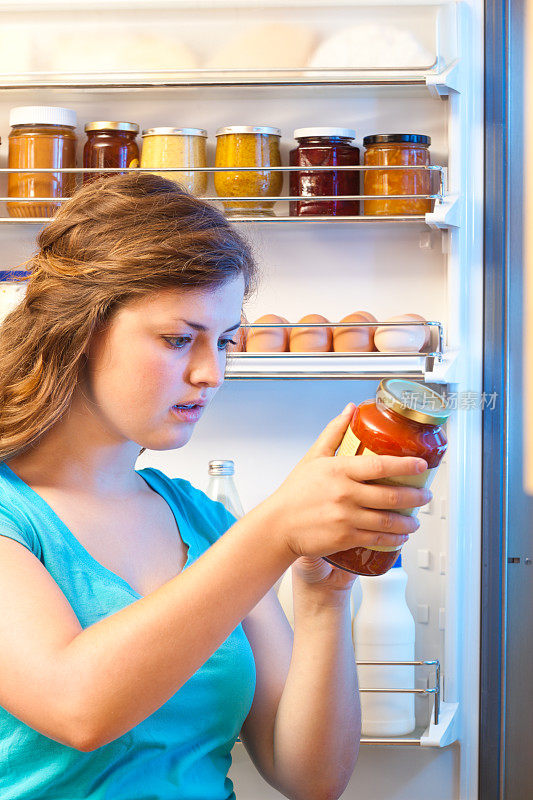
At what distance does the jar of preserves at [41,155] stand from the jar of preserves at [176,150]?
0.11m

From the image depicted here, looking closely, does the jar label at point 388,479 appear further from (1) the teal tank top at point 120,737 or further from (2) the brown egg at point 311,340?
(2) the brown egg at point 311,340

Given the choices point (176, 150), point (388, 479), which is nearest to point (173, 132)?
point (176, 150)

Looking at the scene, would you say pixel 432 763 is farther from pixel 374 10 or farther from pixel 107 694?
pixel 374 10

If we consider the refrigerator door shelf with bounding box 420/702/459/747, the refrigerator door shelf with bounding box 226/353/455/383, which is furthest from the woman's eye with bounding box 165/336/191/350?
the refrigerator door shelf with bounding box 420/702/459/747

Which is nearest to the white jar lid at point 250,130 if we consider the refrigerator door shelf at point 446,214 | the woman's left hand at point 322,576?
the refrigerator door shelf at point 446,214

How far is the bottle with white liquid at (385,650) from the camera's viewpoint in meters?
1.21

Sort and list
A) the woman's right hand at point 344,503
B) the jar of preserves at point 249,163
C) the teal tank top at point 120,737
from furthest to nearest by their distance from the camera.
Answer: the jar of preserves at point 249,163
the teal tank top at point 120,737
the woman's right hand at point 344,503

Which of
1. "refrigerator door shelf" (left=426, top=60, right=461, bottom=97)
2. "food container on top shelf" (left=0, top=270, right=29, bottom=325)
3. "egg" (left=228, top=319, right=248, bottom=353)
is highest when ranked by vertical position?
"refrigerator door shelf" (left=426, top=60, right=461, bottom=97)

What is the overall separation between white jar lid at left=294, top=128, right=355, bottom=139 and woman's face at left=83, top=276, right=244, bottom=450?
556mm

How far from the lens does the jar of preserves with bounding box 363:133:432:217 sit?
1.24 meters

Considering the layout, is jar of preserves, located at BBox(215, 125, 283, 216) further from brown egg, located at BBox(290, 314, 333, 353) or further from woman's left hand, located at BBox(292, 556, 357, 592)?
woman's left hand, located at BBox(292, 556, 357, 592)

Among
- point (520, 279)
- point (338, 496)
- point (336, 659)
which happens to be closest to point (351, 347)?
point (520, 279)

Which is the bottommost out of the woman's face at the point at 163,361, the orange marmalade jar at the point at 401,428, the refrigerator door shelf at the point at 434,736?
the refrigerator door shelf at the point at 434,736

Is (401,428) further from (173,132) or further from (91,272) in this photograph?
(173,132)
